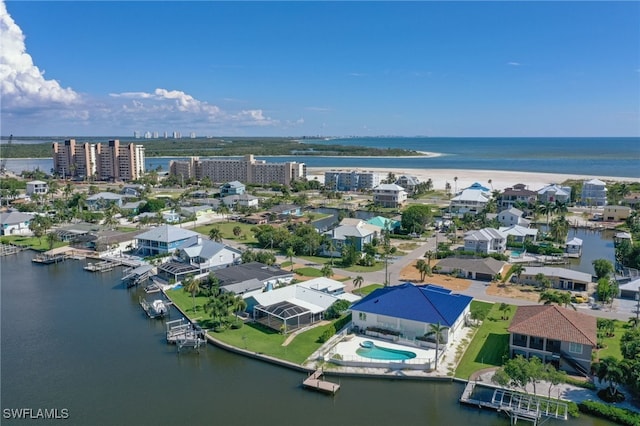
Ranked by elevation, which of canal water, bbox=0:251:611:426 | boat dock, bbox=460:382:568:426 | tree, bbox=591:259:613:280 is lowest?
canal water, bbox=0:251:611:426

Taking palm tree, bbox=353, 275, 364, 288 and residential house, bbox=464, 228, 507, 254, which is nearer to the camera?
palm tree, bbox=353, 275, 364, 288

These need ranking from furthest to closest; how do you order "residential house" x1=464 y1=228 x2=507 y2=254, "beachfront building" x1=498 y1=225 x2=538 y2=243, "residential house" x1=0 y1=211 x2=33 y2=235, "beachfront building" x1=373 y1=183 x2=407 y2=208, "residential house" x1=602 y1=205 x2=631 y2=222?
"beachfront building" x1=373 y1=183 x2=407 y2=208
"residential house" x1=602 y1=205 x2=631 y2=222
"residential house" x1=0 y1=211 x2=33 y2=235
"beachfront building" x1=498 y1=225 x2=538 y2=243
"residential house" x1=464 y1=228 x2=507 y2=254

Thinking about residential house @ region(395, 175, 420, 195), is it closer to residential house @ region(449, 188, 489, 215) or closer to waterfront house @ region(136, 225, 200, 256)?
residential house @ region(449, 188, 489, 215)

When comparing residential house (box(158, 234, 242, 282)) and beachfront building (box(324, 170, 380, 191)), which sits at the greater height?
beachfront building (box(324, 170, 380, 191))

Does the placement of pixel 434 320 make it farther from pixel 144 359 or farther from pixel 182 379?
pixel 144 359

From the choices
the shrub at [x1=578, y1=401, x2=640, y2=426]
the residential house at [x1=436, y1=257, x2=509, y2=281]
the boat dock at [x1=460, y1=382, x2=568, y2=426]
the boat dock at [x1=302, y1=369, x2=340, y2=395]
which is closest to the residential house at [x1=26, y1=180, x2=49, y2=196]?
the residential house at [x1=436, y1=257, x2=509, y2=281]

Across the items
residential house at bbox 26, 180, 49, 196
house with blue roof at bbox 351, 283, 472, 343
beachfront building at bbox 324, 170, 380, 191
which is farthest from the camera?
beachfront building at bbox 324, 170, 380, 191

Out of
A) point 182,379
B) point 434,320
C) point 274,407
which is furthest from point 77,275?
point 434,320

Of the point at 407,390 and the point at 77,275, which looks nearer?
the point at 407,390
